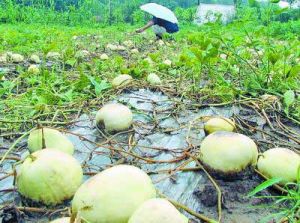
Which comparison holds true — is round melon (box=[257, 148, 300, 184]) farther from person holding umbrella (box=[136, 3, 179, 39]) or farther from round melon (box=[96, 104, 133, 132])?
person holding umbrella (box=[136, 3, 179, 39])

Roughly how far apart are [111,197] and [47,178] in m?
0.34

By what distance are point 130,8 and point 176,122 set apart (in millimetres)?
26415

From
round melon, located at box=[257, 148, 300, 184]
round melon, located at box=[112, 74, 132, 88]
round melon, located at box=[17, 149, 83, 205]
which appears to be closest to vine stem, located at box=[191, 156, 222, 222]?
round melon, located at box=[257, 148, 300, 184]

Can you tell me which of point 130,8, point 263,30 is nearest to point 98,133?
point 263,30

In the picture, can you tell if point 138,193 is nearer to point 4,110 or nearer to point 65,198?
point 65,198

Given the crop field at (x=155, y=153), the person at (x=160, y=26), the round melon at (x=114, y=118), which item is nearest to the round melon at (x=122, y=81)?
the crop field at (x=155, y=153)

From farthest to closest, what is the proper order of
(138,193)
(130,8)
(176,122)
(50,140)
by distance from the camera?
(130,8), (176,122), (50,140), (138,193)

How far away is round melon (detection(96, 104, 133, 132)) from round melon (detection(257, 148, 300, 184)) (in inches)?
37.2

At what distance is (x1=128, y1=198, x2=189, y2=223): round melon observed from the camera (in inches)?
43.9

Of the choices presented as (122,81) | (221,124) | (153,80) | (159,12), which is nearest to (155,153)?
(221,124)

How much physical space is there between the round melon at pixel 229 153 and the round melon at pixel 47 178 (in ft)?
1.93

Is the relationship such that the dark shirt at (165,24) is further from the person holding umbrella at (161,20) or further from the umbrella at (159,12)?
the umbrella at (159,12)

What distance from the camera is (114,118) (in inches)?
96.3

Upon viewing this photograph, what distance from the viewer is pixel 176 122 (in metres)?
2.79
